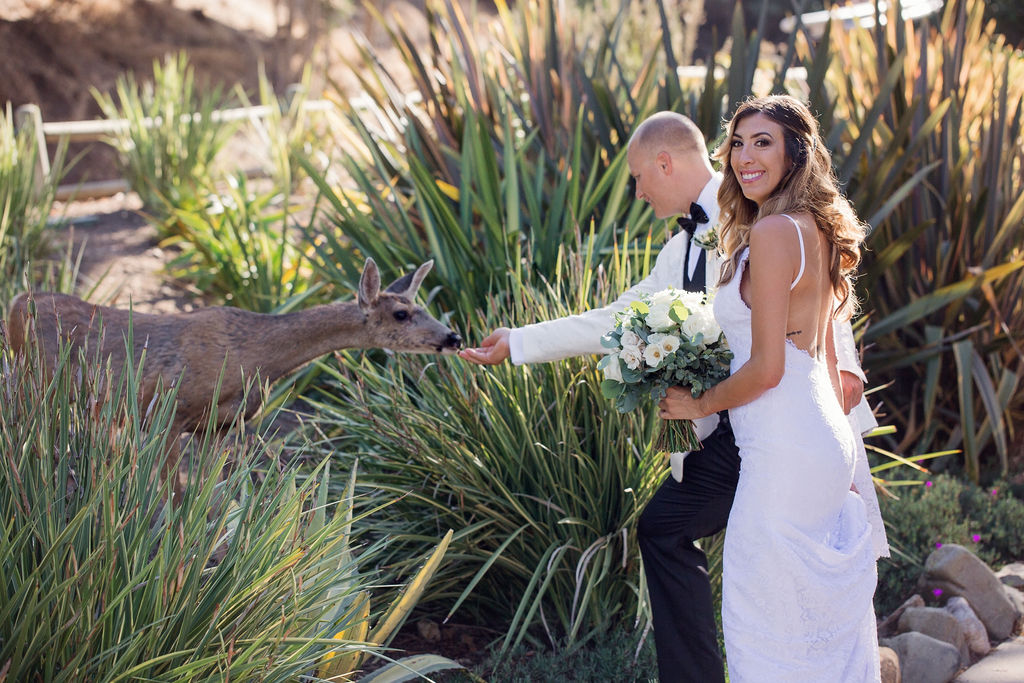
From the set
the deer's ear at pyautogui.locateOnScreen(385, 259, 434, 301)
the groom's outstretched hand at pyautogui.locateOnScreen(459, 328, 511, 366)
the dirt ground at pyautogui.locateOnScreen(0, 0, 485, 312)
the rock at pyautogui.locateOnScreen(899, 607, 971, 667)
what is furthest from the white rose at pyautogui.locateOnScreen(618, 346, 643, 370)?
the dirt ground at pyautogui.locateOnScreen(0, 0, 485, 312)

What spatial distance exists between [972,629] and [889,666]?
874 mm

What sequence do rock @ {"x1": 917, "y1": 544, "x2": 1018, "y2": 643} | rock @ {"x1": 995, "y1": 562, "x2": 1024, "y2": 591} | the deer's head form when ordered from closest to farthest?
rock @ {"x1": 917, "y1": 544, "x2": 1018, "y2": 643} < the deer's head < rock @ {"x1": 995, "y1": 562, "x2": 1024, "y2": 591}

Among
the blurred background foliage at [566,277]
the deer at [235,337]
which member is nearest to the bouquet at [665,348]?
the blurred background foliage at [566,277]

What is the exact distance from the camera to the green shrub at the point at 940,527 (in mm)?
5316

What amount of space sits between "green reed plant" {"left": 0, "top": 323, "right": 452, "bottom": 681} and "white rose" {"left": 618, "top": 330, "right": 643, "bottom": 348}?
1024 millimetres

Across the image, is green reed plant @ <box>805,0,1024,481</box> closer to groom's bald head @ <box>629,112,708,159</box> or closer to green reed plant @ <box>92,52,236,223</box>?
groom's bald head @ <box>629,112,708,159</box>

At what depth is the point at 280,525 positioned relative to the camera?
110 inches

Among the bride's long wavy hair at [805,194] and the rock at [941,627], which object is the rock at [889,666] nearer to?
the rock at [941,627]

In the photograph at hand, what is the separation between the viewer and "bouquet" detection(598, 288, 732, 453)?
10.6 feet

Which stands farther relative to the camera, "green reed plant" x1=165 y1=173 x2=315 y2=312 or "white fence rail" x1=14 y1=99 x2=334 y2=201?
"white fence rail" x1=14 y1=99 x2=334 y2=201

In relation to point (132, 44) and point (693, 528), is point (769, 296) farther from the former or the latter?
point (132, 44)

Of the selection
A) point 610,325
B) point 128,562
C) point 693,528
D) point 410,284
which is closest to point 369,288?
point 410,284

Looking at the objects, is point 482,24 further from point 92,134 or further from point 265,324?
point 265,324

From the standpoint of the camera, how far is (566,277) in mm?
5730
